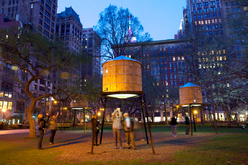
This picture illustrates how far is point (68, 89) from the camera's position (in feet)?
61.3

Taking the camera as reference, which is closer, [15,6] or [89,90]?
[89,90]

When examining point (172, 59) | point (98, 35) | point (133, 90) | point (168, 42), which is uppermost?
point (168, 42)

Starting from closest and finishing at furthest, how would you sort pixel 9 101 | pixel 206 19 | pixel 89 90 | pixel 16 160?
pixel 16 160
pixel 89 90
pixel 9 101
pixel 206 19

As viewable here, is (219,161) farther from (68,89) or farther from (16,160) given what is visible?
(68,89)

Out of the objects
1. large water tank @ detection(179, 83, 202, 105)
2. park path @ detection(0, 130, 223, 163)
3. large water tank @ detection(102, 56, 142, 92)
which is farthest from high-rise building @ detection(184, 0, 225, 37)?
large water tank @ detection(102, 56, 142, 92)

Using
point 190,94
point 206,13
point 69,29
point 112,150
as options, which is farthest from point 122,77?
point 69,29

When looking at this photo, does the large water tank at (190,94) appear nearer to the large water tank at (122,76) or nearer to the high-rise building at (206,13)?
the large water tank at (122,76)

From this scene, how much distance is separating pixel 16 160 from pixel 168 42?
327 feet

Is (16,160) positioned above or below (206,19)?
below

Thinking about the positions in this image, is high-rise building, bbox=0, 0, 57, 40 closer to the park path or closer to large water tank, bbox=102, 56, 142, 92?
the park path

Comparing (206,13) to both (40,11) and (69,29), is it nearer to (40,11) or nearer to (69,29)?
(40,11)

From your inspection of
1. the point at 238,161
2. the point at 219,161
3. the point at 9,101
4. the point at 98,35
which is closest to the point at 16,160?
the point at 219,161

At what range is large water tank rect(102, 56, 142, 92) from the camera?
10492mm

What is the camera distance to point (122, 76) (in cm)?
1052
